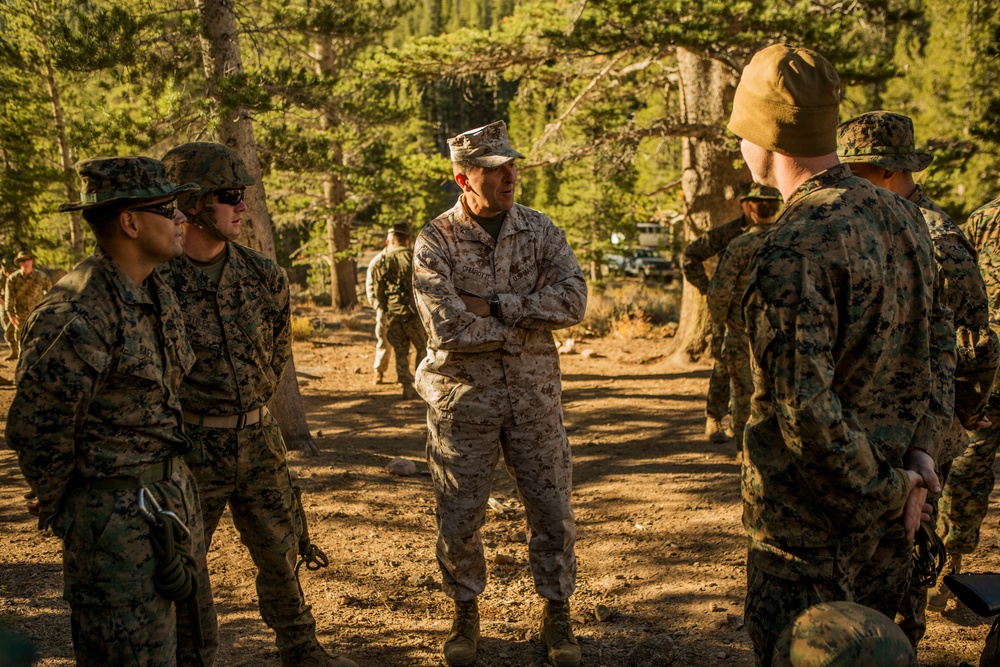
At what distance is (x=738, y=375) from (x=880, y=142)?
11.3ft

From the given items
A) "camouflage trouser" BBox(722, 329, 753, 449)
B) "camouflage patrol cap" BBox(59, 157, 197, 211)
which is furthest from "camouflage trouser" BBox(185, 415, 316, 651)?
"camouflage trouser" BBox(722, 329, 753, 449)

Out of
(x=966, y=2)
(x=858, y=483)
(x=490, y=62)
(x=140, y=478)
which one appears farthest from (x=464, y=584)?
(x=966, y=2)

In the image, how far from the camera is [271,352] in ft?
12.2

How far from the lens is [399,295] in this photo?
413 inches

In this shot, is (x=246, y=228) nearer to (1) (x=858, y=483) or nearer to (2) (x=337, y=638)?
(2) (x=337, y=638)

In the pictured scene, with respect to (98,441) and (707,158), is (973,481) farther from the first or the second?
(707,158)

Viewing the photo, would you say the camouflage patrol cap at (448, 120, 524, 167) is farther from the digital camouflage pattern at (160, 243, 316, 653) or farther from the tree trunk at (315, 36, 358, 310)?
the tree trunk at (315, 36, 358, 310)

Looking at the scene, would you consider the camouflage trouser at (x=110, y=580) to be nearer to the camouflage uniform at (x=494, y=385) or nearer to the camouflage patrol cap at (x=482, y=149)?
the camouflage uniform at (x=494, y=385)

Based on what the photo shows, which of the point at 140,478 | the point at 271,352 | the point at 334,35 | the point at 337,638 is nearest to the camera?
the point at 140,478

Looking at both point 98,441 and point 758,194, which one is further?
point 758,194

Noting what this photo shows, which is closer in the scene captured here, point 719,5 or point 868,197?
point 868,197

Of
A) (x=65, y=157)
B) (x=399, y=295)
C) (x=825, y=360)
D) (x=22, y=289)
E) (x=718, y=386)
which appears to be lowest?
(x=718, y=386)

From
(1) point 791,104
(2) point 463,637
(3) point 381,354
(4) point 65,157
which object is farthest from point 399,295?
(4) point 65,157

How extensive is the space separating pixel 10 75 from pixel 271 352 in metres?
13.5
